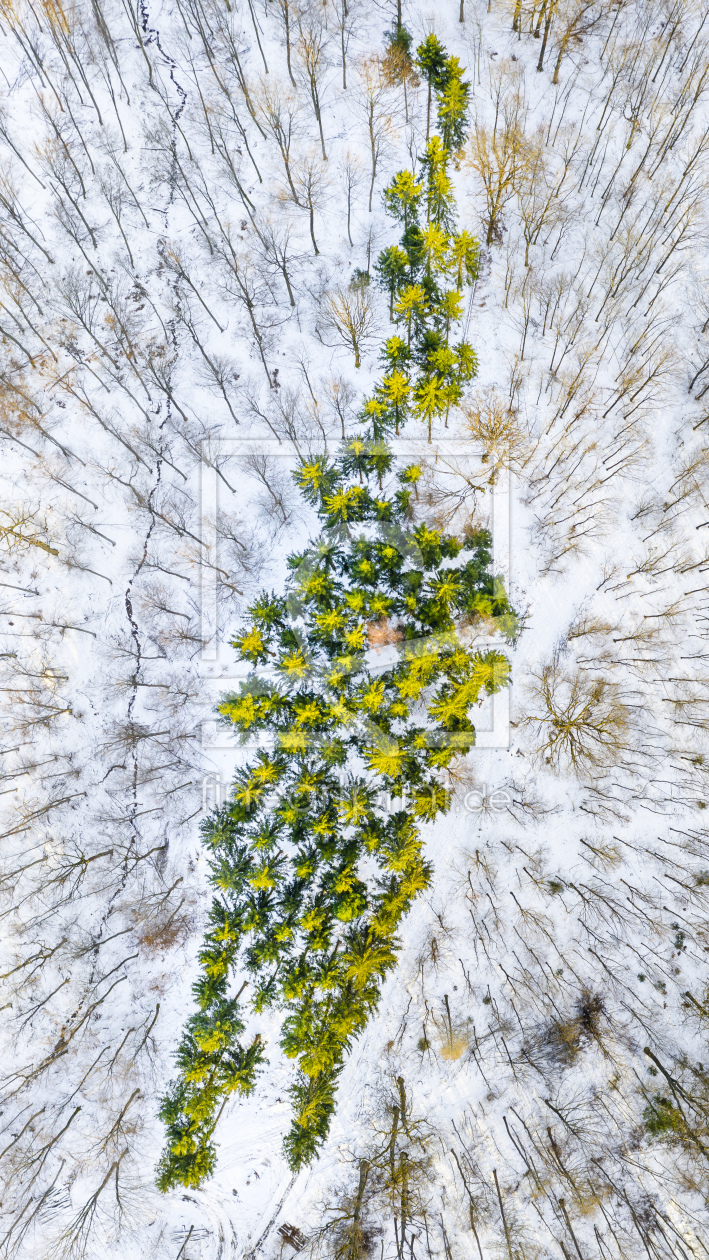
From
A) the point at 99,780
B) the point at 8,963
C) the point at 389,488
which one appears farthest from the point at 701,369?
the point at 8,963

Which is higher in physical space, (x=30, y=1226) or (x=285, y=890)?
(x=285, y=890)

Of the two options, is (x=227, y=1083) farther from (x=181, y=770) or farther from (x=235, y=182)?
(x=235, y=182)

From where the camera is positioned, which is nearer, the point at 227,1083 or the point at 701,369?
the point at 227,1083

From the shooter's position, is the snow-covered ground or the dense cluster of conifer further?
the snow-covered ground

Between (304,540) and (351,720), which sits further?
(304,540)

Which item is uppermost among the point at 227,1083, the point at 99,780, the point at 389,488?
the point at 389,488

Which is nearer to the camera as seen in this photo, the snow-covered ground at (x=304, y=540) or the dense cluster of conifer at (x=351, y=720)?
the dense cluster of conifer at (x=351, y=720)

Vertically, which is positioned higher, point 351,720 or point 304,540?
point 304,540
